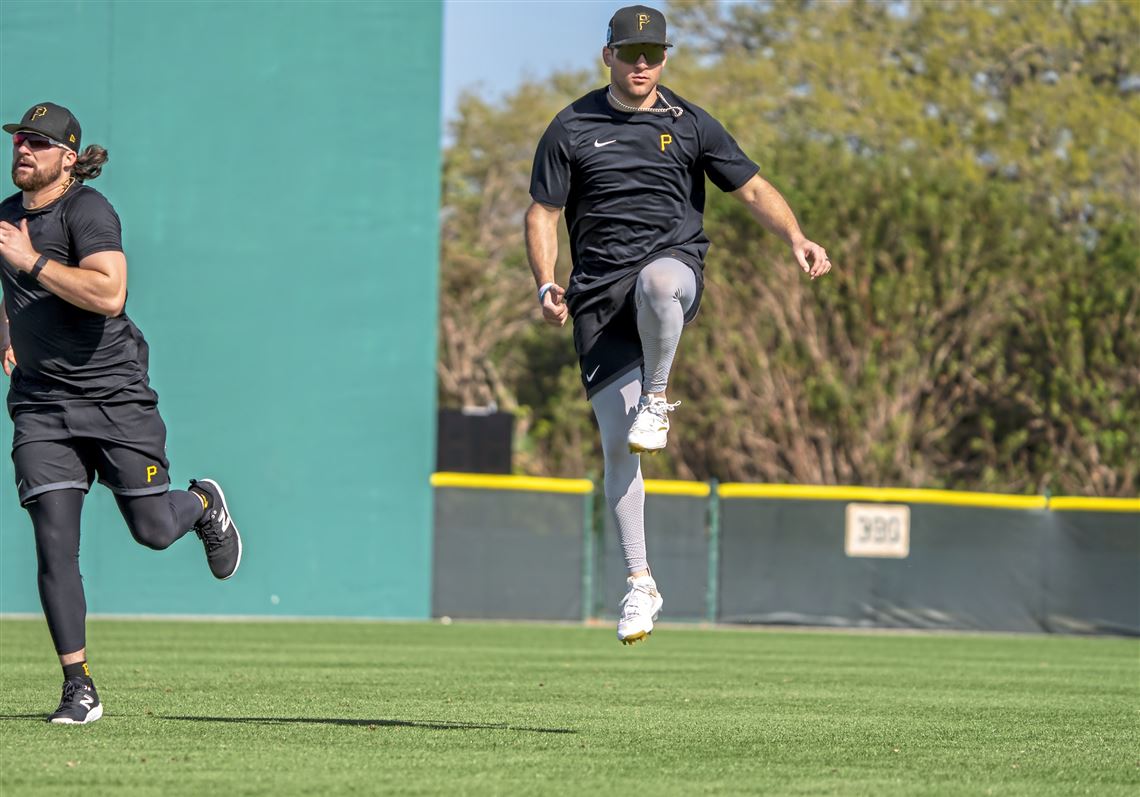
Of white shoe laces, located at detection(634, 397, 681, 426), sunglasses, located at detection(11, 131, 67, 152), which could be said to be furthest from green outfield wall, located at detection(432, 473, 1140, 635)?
sunglasses, located at detection(11, 131, 67, 152)

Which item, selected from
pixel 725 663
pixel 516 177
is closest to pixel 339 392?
pixel 725 663

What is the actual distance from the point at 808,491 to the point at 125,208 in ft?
27.2

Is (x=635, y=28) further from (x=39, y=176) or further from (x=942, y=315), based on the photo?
(x=942, y=315)

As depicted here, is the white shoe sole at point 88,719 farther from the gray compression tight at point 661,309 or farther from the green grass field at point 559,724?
the gray compression tight at point 661,309

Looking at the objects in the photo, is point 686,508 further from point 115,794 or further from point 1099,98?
point 1099,98

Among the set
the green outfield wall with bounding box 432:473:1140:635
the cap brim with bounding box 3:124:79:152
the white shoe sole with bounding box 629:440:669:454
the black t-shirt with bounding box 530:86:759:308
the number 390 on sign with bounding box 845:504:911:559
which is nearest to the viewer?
the cap brim with bounding box 3:124:79:152

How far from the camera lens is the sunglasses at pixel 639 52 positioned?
22.1ft

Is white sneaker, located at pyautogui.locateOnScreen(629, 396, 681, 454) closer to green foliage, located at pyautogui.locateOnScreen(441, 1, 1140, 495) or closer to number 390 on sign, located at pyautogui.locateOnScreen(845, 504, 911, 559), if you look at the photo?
number 390 on sign, located at pyautogui.locateOnScreen(845, 504, 911, 559)

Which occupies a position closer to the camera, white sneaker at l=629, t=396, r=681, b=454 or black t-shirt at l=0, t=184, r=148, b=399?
black t-shirt at l=0, t=184, r=148, b=399

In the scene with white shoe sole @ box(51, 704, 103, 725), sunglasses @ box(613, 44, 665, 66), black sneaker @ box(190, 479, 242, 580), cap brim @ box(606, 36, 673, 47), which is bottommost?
white shoe sole @ box(51, 704, 103, 725)

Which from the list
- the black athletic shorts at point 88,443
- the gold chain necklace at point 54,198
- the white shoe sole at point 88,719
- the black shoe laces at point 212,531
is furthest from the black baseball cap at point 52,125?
the white shoe sole at point 88,719

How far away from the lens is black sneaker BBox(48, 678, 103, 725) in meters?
6.46

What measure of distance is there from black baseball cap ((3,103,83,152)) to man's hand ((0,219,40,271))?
1.22 ft

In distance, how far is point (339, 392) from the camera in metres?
19.5
